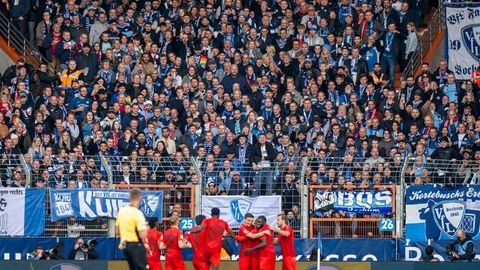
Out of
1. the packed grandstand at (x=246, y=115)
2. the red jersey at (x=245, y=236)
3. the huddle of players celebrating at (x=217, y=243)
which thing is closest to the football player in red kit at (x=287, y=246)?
the huddle of players celebrating at (x=217, y=243)

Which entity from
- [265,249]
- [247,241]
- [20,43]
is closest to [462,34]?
[265,249]

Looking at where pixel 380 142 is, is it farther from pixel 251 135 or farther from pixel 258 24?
pixel 258 24

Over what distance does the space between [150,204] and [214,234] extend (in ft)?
10.2

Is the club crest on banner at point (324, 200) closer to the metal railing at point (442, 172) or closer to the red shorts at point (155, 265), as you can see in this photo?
the metal railing at point (442, 172)

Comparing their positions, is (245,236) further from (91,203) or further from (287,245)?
(91,203)

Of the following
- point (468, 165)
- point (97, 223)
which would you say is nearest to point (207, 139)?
point (97, 223)

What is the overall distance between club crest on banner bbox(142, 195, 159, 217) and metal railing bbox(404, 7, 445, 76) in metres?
9.89

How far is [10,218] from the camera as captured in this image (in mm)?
34281

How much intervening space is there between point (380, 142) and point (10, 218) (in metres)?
8.68

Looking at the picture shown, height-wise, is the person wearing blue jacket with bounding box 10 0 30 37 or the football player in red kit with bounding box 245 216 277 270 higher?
the person wearing blue jacket with bounding box 10 0 30 37

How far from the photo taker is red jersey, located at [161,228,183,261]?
31.2m

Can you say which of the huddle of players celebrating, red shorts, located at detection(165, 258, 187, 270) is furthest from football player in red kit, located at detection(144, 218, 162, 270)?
red shorts, located at detection(165, 258, 187, 270)

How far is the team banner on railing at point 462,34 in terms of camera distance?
A: 39.0 meters

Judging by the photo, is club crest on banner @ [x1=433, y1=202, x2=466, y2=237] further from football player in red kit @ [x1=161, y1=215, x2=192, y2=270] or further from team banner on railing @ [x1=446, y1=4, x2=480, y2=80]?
football player in red kit @ [x1=161, y1=215, x2=192, y2=270]
